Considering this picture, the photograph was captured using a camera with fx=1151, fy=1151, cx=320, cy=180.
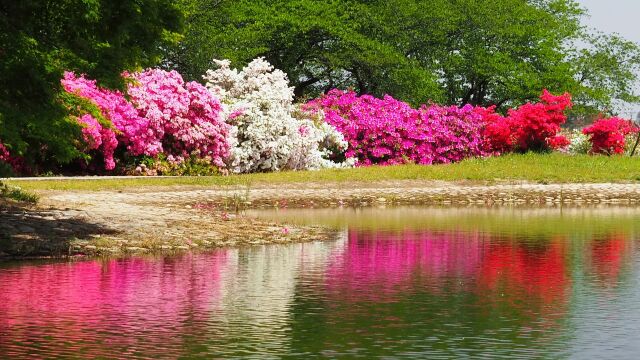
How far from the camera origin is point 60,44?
16.8 m

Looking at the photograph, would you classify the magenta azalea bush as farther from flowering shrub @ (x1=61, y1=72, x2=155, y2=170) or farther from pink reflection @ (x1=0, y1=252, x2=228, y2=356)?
pink reflection @ (x1=0, y1=252, x2=228, y2=356)

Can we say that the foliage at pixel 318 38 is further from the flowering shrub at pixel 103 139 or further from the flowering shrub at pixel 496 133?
the flowering shrub at pixel 103 139

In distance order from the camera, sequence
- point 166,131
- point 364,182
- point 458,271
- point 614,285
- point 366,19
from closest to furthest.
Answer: point 614,285 → point 458,271 → point 364,182 → point 166,131 → point 366,19

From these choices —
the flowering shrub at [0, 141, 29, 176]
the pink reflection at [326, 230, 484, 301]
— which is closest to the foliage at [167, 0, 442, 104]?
the flowering shrub at [0, 141, 29, 176]

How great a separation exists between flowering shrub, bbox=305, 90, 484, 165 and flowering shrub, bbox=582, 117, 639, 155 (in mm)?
4370

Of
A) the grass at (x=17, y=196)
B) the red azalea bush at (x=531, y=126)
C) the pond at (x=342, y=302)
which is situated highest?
the red azalea bush at (x=531, y=126)

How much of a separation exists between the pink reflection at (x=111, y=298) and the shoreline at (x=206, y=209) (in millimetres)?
1564

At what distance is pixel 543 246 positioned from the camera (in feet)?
60.2

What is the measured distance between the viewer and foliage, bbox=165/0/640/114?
50969mm

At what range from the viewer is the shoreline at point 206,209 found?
669 inches

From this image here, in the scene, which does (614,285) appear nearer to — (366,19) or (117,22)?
(117,22)

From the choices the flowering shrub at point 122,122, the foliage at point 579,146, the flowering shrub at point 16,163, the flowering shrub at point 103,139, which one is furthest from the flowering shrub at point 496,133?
the flowering shrub at point 16,163

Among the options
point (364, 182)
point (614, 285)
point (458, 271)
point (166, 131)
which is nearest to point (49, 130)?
point (458, 271)

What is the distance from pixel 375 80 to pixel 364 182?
23735 mm
